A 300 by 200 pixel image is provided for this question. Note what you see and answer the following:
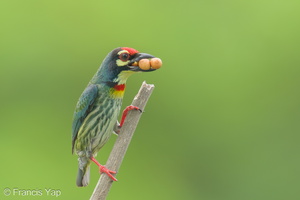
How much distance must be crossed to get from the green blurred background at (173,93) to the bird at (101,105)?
2951mm

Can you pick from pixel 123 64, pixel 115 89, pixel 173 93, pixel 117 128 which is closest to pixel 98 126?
pixel 117 128

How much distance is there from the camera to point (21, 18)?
9852 mm

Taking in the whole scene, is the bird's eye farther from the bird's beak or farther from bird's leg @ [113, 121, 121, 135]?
bird's leg @ [113, 121, 121, 135]

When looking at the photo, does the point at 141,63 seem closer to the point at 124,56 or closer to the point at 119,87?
the point at 124,56

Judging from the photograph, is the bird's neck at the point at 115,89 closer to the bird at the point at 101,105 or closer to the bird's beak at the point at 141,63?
the bird at the point at 101,105

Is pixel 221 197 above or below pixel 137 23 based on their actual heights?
below

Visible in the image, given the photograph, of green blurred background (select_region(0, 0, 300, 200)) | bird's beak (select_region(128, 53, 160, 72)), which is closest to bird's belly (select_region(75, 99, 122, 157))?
bird's beak (select_region(128, 53, 160, 72))

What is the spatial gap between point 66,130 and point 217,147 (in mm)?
2019

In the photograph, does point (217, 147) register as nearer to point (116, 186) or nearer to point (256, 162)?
point (256, 162)

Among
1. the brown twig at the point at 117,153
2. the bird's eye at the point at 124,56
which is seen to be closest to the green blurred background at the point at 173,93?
the bird's eye at the point at 124,56

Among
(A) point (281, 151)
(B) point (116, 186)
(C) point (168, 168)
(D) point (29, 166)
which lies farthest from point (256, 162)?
(D) point (29, 166)

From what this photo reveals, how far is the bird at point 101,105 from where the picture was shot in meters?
4.50

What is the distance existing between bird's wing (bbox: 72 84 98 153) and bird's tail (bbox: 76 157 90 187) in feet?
0.46

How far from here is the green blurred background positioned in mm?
8469
